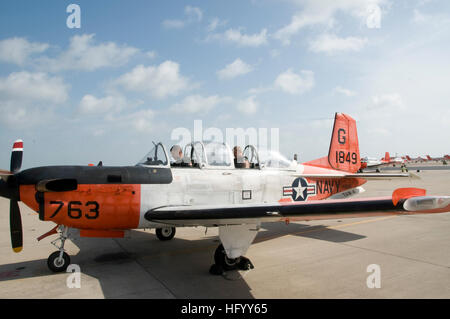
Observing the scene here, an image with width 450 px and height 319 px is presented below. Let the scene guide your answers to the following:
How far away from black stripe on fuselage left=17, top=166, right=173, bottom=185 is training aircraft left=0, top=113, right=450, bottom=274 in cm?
2

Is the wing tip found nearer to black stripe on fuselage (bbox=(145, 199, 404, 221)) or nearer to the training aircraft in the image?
black stripe on fuselage (bbox=(145, 199, 404, 221))

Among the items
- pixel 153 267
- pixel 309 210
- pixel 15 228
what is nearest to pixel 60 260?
pixel 15 228

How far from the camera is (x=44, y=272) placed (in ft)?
18.3

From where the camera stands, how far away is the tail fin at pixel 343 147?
9.41 metres

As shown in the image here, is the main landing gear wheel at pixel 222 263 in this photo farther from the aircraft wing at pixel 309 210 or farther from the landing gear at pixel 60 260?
the landing gear at pixel 60 260

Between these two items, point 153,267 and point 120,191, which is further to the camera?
point 153,267

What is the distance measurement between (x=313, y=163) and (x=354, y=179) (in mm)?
1257

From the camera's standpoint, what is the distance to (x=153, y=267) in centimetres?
576

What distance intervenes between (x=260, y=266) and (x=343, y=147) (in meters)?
5.58

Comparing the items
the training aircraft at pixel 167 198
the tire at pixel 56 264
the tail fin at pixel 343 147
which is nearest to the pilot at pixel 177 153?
the training aircraft at pixel 167 198

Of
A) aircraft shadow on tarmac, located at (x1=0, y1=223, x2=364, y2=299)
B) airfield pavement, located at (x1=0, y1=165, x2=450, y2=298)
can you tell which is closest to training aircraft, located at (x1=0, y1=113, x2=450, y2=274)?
aircraft shadow on tarmac, located at (x1=0, y1=223, x2=364, y2=299)

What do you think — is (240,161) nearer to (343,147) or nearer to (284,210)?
(284,210)

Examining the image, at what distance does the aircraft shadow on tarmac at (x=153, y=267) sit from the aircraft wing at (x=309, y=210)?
0.98m
